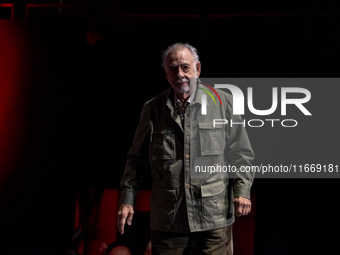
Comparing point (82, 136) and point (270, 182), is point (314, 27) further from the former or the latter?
point (82, 136)

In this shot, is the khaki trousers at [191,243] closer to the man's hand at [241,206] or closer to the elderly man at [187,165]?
the elderly man at [187,165]

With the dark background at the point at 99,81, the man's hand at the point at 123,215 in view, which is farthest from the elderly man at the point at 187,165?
the dark background at the point at 99,81

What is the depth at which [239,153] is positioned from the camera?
1.82m

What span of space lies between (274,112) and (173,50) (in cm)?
126

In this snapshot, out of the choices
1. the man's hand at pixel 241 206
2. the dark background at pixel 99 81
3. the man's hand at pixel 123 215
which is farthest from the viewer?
the dark background at pixel 99 81

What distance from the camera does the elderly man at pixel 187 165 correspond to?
1706mm

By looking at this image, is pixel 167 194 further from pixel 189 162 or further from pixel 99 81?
pixel 99 81

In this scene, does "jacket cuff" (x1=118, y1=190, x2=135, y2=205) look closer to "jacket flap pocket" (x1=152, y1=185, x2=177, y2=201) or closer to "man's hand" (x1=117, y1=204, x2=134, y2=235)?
"man's hand" (x1=117, y1=204, x2=134, y2=235)

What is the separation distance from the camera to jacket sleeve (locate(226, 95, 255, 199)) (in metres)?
1.73

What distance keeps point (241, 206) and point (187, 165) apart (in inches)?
13.7

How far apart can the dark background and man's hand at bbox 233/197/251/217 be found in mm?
1139

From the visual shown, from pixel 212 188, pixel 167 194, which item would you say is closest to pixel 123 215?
pixel 167 194

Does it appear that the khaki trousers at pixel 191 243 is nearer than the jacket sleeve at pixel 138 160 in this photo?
Yes

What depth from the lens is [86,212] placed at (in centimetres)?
300
